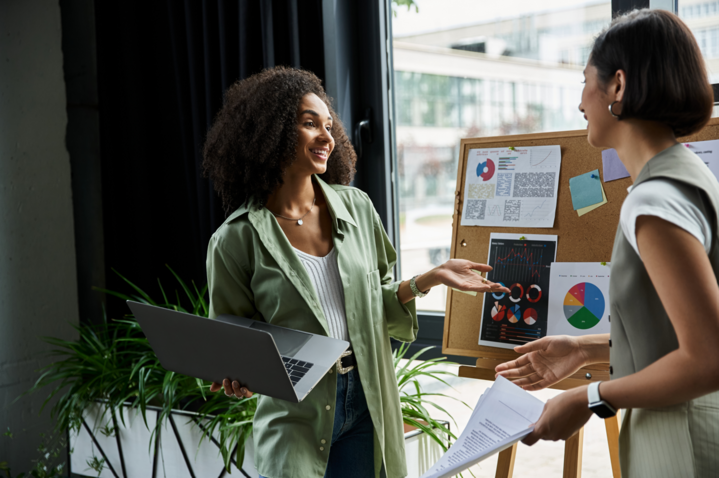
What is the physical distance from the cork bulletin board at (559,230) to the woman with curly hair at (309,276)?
21cm

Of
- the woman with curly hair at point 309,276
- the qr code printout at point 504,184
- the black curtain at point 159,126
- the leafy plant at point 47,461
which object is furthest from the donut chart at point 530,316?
the leafy plant at point 47,461

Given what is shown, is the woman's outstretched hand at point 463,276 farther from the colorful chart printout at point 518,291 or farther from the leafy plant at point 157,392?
the leafy plant at point 157,392

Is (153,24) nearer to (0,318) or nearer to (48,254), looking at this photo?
(48,254)

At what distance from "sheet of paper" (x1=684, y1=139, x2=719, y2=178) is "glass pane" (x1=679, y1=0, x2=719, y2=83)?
1.44 ft

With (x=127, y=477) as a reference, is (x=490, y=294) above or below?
above

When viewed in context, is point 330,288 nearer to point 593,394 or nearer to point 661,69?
point 593,394

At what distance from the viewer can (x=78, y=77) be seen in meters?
2.85

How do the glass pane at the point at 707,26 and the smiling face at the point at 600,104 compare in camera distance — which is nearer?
the smiling face at the point at 600,104

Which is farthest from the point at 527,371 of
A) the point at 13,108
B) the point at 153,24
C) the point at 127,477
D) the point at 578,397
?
the point at 13,108

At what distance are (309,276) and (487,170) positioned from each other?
24.5 inches

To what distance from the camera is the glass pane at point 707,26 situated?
1.69 m

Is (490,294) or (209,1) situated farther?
(209,1)

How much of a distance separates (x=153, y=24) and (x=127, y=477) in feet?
6.25

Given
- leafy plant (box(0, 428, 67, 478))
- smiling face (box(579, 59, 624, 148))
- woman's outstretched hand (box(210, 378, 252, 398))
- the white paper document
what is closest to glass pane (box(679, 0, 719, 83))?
smiling face (box(579, 59, 624, 148))
